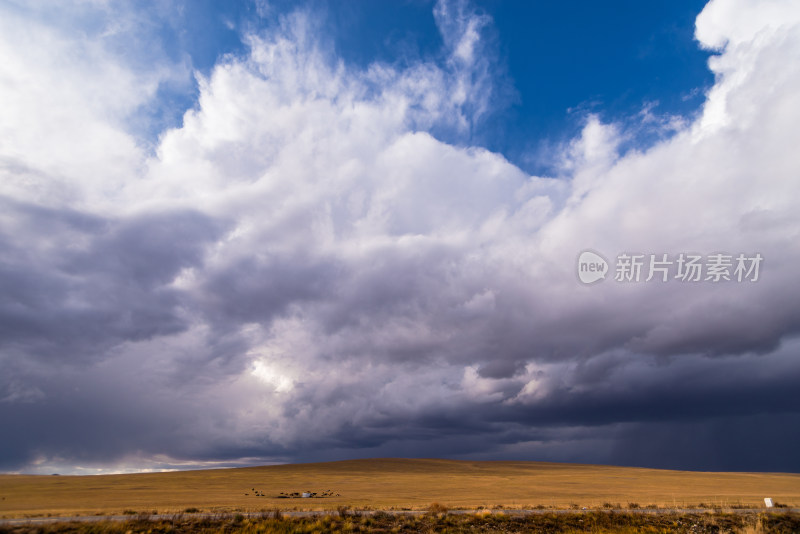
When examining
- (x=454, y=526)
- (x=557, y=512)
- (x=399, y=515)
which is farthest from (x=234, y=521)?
(x=557, y=512)

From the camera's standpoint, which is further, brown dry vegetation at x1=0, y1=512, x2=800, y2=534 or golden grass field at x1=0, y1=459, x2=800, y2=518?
golden grass field at x1=0, y1=459, x2=800, y2=518

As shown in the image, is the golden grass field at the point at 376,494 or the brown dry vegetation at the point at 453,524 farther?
the golden grass field at the point at 376,494

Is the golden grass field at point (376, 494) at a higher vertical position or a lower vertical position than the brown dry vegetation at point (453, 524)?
lower

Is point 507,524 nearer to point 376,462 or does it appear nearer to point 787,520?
point 787,520

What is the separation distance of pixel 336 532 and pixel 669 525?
719 inches

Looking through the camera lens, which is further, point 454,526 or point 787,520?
point 787,520

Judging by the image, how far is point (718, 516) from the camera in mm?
28328

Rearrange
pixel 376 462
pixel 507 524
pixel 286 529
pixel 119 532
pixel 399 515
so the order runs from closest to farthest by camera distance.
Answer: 1. pixel 119 532
2. pixel 286 529
3. pixel 507 524
4. pixel 399 515
5. pixel 376 462

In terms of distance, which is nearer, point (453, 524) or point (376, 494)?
point (453, 524)

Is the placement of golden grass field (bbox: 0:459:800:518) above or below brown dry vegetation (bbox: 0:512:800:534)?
below

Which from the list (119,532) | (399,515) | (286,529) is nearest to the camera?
(119,532)

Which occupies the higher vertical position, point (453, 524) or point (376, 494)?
point (453, 524)

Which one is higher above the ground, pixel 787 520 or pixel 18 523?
pixel 18 523

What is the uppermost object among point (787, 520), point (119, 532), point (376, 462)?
point (119, 532)
